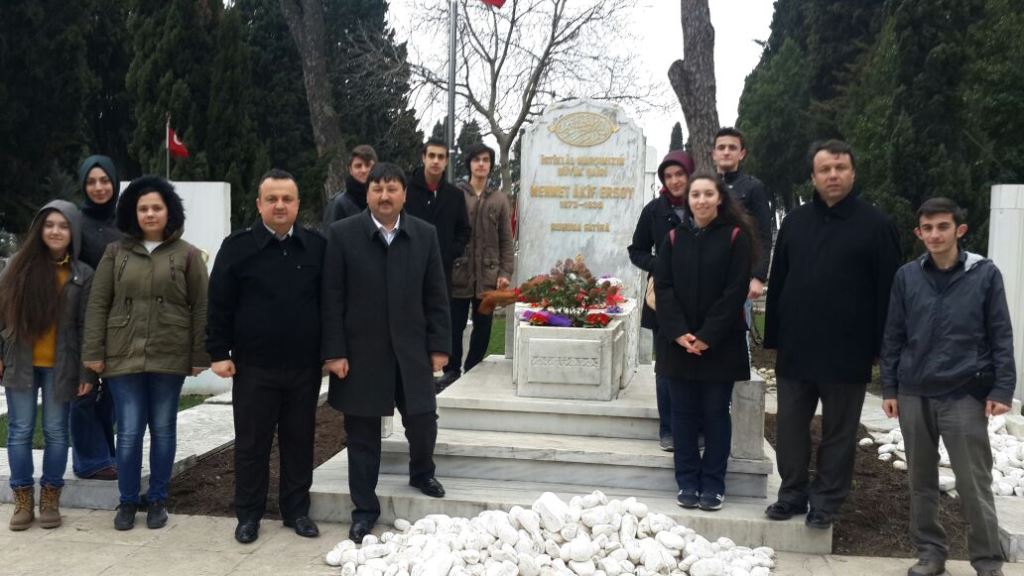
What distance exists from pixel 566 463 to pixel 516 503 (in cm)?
50

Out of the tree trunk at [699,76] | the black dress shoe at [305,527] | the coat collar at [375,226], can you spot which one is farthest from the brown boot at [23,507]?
the tree trunk at [699,76]

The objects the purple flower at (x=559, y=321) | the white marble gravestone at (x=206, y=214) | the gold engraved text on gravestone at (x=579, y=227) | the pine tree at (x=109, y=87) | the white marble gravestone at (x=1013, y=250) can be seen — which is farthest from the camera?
the pine tree at (x=109, y=87)

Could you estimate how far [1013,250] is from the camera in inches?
330

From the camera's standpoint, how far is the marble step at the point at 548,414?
19.0 feet

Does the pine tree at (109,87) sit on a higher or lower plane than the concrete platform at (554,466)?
higher

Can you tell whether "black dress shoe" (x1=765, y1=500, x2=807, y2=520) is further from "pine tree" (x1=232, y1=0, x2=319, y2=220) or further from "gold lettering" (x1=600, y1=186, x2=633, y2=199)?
"pine tree" (x1=232, y1=0, x2=319, y2=220)

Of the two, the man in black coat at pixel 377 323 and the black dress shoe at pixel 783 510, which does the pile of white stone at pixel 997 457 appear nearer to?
the black dress shoe at pixel 783 510

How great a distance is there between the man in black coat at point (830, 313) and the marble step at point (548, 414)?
3.65 feet

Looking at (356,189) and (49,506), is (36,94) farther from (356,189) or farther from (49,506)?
(49,506)

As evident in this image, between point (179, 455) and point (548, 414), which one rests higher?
point (548, 414)

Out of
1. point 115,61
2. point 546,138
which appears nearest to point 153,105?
point 115,61

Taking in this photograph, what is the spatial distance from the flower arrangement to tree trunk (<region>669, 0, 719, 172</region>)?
20.8 ft

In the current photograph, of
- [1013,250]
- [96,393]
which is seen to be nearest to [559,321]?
[96,393]

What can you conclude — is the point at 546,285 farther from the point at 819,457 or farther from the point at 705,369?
the point at 819,457
